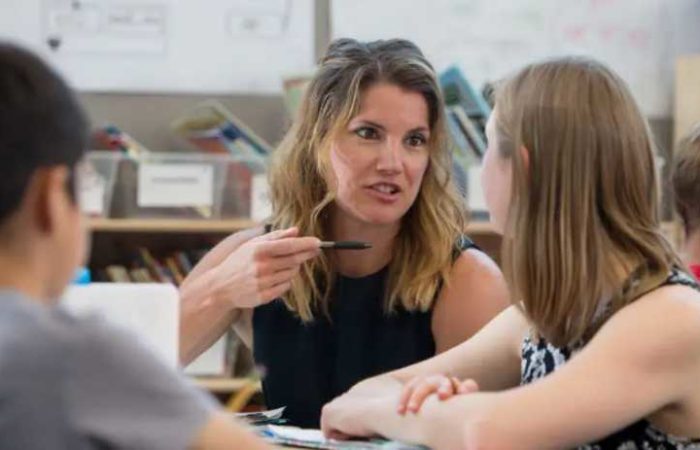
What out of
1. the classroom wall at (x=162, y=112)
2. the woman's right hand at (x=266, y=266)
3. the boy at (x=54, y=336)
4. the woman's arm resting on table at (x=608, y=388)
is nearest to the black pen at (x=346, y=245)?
the woman's right hand at (x=266, y=266)

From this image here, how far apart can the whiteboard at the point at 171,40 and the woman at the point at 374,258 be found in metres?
1.58

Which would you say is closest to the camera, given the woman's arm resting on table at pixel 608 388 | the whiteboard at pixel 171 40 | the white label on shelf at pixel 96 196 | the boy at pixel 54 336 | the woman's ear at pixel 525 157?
the boy at pixel 54 336

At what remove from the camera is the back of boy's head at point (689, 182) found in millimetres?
1962

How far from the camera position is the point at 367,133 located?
1997 mm

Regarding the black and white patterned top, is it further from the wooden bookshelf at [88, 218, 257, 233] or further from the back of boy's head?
the wooden bookshelf at [88, 218, 257, 233]

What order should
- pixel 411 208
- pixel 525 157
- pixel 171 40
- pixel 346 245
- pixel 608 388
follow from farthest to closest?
pixel 171 40
pixel 411 208
pixel 346 245
pixel 525 157
pixel 608 388

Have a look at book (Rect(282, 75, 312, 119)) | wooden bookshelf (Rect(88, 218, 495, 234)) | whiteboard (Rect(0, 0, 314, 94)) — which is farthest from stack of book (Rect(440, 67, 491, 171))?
whiteboard (Rect(0, 0, 314, 94))

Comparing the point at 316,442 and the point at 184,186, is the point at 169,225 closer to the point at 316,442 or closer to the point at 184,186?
the point at 184,186

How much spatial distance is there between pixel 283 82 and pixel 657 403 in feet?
7.64

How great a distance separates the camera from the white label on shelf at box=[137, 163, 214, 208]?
3334 millimetres

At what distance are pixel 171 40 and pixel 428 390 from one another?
242cm

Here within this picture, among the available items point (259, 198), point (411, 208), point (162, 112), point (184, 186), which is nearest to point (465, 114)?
point (259, 198)

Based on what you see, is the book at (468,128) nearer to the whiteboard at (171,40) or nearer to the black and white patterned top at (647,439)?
the whiteboard at (171,40)

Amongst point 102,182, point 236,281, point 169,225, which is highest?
point 236,281
